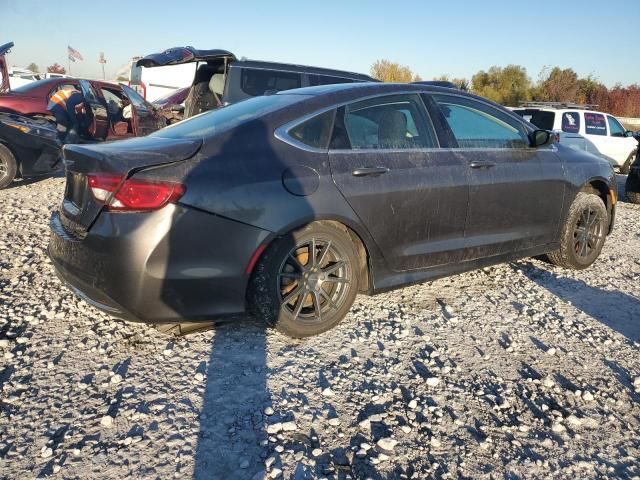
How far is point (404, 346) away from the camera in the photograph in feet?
10.5

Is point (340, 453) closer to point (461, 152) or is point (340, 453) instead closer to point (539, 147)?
point (461, 152)

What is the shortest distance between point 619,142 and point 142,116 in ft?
37.5

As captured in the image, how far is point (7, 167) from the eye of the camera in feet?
24.0

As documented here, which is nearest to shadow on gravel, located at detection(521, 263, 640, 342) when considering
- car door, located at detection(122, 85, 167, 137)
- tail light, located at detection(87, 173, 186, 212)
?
tail light, located at detection(87, 173, 186, 212)

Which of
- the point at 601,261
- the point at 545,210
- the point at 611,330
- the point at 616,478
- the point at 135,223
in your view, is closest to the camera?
the point at 616,478

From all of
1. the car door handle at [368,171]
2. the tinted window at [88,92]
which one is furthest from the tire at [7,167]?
the car door handle at [368,171]

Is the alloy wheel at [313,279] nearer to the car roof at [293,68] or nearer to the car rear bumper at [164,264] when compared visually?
the car rear bumper at [164,264]

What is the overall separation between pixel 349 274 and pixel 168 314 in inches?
45.3

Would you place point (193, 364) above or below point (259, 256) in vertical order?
below

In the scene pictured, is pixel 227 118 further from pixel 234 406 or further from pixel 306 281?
pixel 234 406

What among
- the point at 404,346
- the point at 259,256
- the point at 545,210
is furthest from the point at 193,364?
the point at 545,210

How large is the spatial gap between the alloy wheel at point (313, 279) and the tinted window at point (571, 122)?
10.8 meters

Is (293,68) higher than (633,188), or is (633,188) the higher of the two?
(293,68)

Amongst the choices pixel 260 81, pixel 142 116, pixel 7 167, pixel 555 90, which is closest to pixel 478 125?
pixel 260 81
